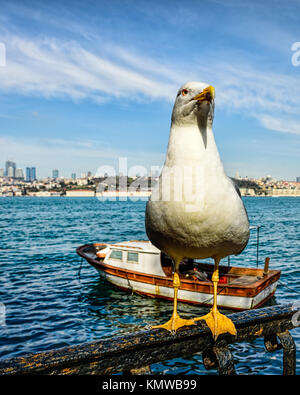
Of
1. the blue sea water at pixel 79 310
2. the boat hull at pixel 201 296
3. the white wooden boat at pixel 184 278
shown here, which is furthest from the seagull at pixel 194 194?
the boat hull at pixel 201 296

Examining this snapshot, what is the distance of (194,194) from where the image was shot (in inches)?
106

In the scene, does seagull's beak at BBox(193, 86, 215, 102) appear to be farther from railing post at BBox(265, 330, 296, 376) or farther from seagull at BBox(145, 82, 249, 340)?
railing post at BBox(265, 330, 296, 376)

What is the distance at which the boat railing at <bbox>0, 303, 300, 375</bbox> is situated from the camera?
1.91 meters

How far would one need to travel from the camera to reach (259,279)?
47.4 ft

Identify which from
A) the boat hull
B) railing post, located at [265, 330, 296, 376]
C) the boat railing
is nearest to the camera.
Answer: the boat railing

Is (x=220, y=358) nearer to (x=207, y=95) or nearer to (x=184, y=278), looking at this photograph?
(x=207, y=95)

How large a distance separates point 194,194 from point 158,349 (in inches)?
43.6

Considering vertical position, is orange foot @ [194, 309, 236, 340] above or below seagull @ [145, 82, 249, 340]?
below

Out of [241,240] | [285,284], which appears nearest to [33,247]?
[285,284]

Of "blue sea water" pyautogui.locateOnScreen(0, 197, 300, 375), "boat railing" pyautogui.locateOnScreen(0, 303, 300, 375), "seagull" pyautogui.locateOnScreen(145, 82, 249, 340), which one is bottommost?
"blue sea water" pyautogui.locateOnScreen(0, 197, 300, 375)

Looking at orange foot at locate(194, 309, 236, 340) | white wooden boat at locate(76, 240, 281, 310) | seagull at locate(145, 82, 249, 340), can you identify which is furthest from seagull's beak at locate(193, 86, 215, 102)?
white wooden boat at locate(76, 240, 281, 310)
